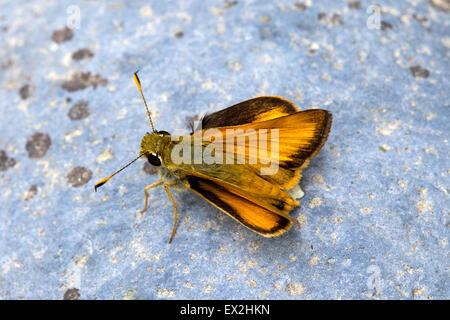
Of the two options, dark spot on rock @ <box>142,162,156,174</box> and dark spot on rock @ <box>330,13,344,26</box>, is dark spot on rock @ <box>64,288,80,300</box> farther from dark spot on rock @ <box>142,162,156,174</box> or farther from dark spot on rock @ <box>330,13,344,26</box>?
dark spot on rock @ <box>330,13,344,26</box>

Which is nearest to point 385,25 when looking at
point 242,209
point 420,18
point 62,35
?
point 420,18

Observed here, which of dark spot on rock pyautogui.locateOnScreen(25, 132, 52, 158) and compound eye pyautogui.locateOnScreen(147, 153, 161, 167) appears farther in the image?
dark spot on rock pyautogui.locateOnScreen(25, 132, 52, 158)

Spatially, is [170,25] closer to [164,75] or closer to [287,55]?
[164,75]

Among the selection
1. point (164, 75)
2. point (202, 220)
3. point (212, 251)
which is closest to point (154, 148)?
point (202, 220)

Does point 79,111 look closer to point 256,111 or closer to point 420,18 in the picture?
point 256,111

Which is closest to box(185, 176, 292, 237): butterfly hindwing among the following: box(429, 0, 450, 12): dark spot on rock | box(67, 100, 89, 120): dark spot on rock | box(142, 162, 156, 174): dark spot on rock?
box(142, 162, 156, 174): dark spot on rock

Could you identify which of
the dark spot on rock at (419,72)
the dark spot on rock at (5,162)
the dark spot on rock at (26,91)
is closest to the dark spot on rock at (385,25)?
the dark spot on rock at (419,72)
